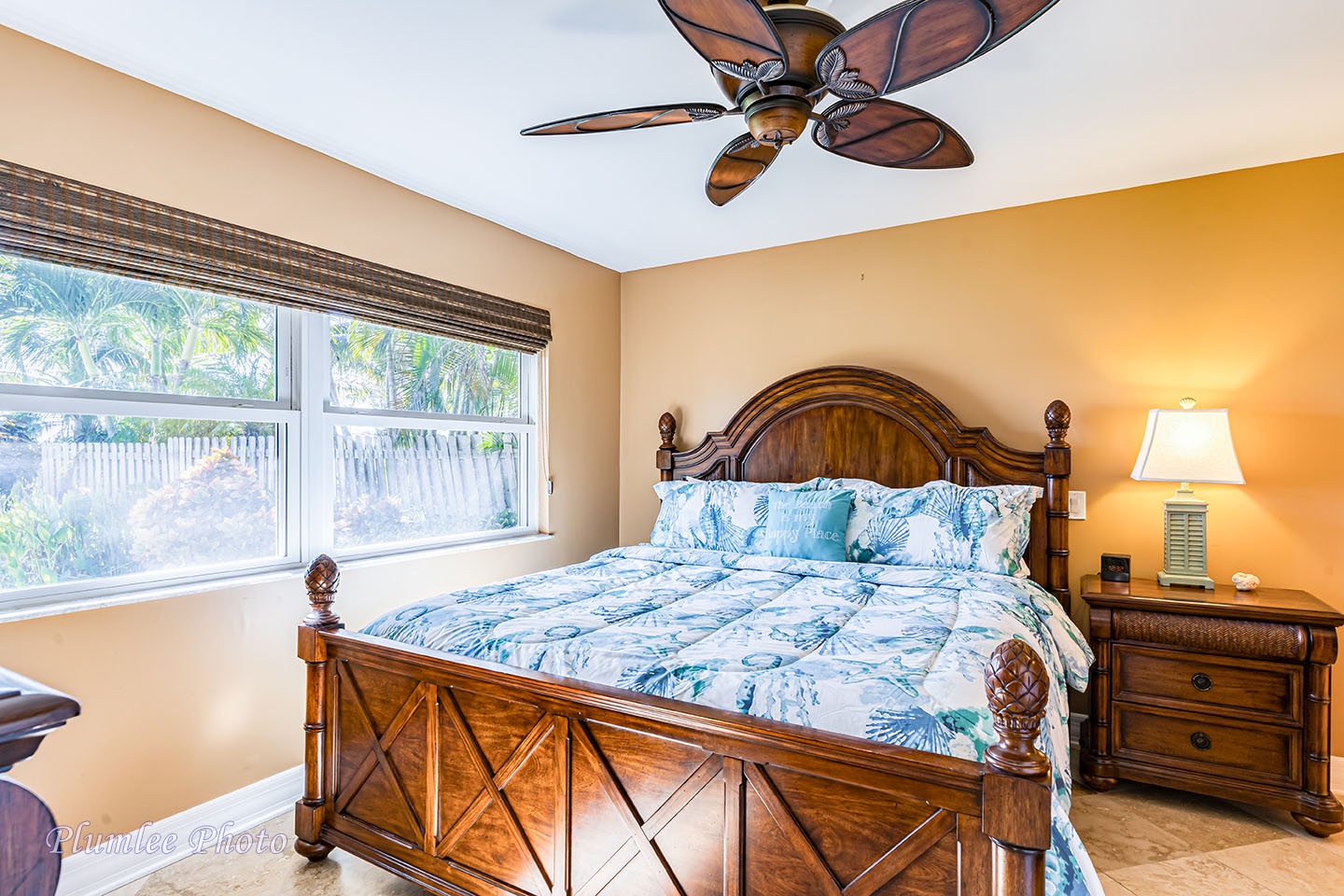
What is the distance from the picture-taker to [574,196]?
312 centimetres

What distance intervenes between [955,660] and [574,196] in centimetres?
254

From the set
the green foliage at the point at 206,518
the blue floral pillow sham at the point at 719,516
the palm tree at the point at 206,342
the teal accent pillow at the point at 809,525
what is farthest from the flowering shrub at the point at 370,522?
the teal accent pillow at the point at 809,525

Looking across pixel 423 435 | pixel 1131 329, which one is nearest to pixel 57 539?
pixel 423 435

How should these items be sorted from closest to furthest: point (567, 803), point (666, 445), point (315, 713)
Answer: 1. point (567, 803)
2. point (315, 713)
3. point (666, 445)

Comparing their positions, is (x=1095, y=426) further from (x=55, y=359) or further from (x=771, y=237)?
(x=55, y=359)

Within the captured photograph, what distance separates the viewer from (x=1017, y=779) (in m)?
1.11

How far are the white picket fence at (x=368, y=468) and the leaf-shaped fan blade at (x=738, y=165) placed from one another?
1838 millimetres

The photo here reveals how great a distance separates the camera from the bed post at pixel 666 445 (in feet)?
13.1

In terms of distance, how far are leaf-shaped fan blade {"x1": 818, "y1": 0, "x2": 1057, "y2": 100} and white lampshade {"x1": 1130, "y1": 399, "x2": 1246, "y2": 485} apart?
1973 millimetres

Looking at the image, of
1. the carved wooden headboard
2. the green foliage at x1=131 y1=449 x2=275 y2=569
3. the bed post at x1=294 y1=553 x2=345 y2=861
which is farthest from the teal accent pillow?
the green foliage at x1=131 y1=449 x2=275 y2=569

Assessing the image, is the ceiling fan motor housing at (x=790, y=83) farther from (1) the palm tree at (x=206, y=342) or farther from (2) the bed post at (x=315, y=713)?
(1) the palm tree at (x=206, y=342)

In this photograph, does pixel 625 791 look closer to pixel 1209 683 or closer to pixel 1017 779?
pixel 1017 779

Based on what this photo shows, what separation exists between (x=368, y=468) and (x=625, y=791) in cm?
200

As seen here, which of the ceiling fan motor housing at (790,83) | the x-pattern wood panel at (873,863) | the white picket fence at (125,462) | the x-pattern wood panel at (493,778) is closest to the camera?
the x-pattern wood panel at (873,863)
